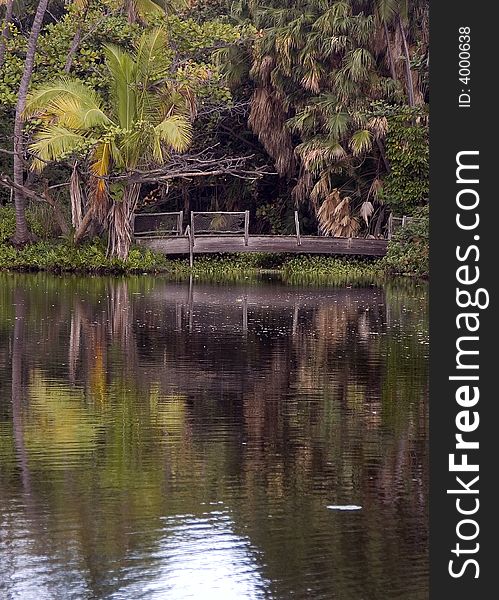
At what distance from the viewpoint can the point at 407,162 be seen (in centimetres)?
3834

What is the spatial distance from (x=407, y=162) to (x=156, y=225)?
7.24 meters

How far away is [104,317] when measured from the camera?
885 inches

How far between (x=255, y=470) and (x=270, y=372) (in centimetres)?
580

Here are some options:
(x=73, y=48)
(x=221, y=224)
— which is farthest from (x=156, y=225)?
(x=73, y=48)

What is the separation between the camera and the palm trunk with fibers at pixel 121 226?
116 feet

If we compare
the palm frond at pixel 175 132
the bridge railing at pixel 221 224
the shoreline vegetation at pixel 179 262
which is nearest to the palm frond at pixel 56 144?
the palm frond at pixel 175 132

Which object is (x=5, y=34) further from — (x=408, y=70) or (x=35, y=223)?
(x=408, y=70)

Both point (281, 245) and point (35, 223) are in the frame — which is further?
point (281, 245)

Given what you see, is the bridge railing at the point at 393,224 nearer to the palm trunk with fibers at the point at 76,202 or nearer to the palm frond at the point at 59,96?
the palm trunk with fibers at the point at 76,202

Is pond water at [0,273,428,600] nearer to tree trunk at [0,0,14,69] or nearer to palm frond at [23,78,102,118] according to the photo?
palm frond at [23,78,102,118]

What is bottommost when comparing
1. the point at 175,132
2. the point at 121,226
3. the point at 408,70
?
the point at 121,226

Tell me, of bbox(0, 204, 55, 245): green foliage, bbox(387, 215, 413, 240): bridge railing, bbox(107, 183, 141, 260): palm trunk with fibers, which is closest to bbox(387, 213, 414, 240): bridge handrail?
bbox(387, 215, 413, 240): bridge railing

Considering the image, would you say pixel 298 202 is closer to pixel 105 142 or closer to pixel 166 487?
pixel 105 142

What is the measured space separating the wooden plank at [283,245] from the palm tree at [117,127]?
9.44ft
